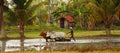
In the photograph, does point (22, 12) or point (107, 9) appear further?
point (107, 9)

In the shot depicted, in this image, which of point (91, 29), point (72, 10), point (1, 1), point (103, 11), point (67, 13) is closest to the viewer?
point (1, 1)

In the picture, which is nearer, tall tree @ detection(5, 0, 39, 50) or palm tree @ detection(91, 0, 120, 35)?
tall tree @ detection(5, 0, 39, 50)

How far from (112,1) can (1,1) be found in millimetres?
11916

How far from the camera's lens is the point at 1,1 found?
29016 mm

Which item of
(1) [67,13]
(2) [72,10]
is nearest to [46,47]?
(2) [72,10]

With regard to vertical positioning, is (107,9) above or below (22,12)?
above

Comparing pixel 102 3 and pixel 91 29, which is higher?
pixel 102 3

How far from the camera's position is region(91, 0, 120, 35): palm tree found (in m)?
33.8

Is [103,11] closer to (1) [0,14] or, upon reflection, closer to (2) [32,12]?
(2) [32,12]

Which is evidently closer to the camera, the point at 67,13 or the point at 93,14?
the point at 93,14

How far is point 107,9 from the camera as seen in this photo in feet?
112

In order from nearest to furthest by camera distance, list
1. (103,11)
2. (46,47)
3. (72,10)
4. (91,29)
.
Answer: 1. (46,47)
2. (103,11)
3. (91,29)
4. (72,10)

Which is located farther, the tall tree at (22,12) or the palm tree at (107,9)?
the palm tree at (107,9)

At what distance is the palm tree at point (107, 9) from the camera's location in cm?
3378
